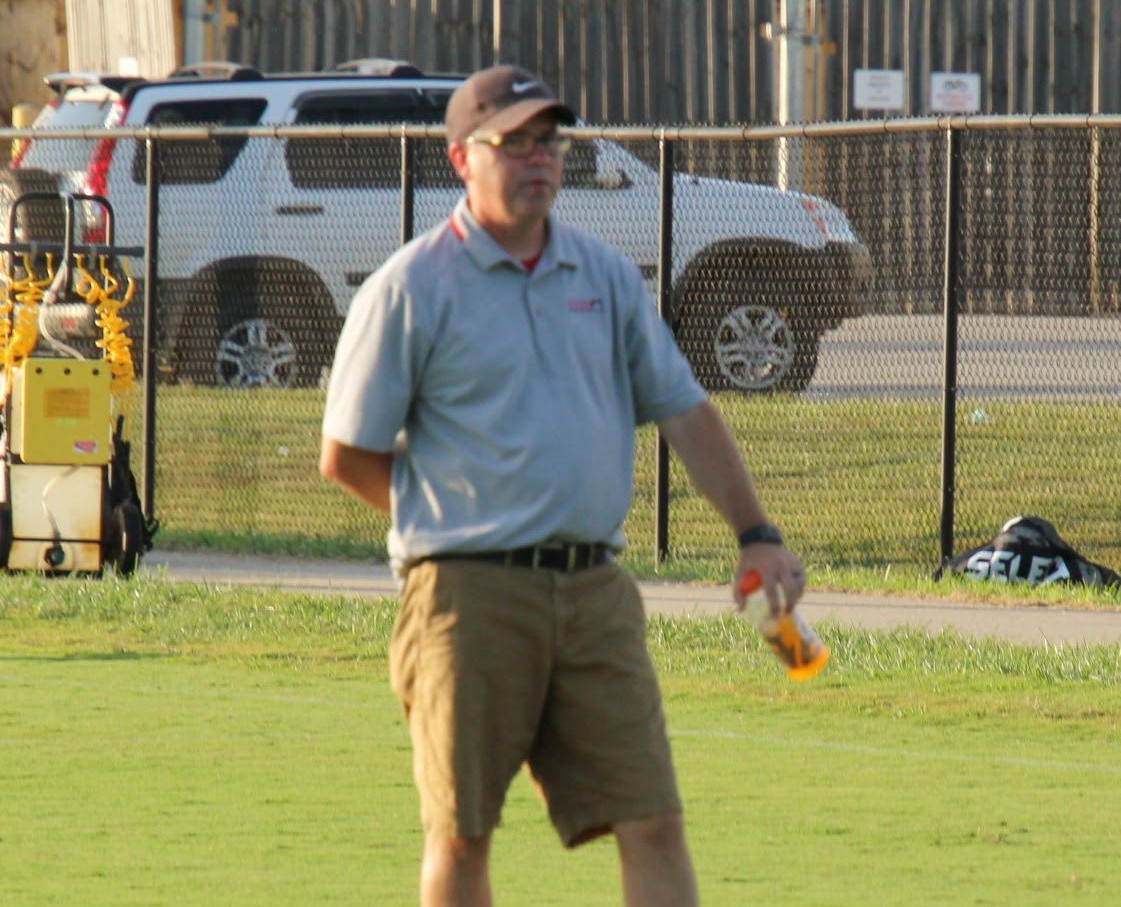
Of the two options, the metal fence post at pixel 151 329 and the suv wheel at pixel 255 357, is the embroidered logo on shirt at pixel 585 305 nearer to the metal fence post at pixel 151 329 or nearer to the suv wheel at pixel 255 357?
the metal fence post at pixel 151 329

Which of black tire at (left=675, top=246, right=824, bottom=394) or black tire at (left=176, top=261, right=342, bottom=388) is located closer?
black tire at (left=675, top=246, right=824, bottom=394)

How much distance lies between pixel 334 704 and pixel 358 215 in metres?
7.78

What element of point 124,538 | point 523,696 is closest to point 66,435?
point 124,538

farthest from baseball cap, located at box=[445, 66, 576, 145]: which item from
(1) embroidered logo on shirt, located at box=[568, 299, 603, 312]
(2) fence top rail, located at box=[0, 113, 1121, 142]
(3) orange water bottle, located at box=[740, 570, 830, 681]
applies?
(2) fence top rail, located at box=[0, 113, 1121, 142]

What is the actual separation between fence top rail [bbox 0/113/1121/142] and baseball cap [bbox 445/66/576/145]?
566 cm

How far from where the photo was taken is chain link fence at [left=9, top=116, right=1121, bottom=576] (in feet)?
44.8

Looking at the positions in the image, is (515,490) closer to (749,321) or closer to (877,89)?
(749,321)

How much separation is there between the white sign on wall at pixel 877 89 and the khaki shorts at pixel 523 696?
60.5 feet

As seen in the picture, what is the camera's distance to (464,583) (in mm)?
Result: 4844

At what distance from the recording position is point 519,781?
7.78 m

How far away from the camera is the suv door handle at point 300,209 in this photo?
16328mm

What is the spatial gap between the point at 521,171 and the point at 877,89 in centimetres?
1859

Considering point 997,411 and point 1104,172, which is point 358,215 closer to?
point 997,411

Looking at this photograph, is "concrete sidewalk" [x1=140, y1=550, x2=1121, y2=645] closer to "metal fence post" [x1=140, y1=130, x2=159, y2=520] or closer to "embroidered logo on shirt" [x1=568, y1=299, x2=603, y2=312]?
"metal fence post" [x1=140, y1=130, x2=159, y2=520]
